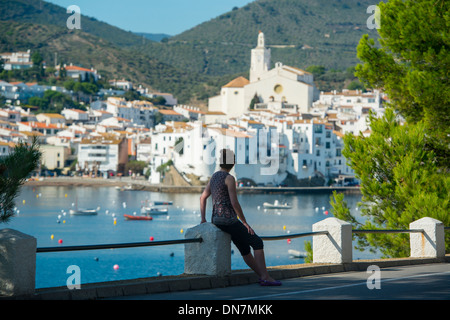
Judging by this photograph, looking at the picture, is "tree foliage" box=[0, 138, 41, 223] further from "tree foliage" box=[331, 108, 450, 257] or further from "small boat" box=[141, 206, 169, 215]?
"small boat" box=[141, 206, 169, 215]

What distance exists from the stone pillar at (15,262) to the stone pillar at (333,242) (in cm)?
466

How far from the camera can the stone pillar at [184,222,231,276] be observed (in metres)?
8.77

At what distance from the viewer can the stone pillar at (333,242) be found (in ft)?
35.6

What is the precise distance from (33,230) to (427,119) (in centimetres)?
4564

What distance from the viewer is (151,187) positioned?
326ft

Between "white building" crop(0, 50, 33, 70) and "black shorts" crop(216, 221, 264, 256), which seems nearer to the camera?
"black shorts" crop(216, 221, 264, 256)

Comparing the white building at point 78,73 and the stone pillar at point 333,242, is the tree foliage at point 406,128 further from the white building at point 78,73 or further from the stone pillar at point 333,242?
the white building at point 78,73

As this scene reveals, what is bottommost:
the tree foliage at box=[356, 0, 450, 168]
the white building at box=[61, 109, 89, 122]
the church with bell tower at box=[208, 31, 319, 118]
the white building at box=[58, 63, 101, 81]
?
the tree foliage at box=[356, 0, 450, 168]

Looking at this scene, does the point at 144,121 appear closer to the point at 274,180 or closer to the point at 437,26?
the point at 274,180

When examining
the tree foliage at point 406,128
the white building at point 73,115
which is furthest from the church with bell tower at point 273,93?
the tree foliage at point 406,128

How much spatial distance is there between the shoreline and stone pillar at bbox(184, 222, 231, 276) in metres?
85.2

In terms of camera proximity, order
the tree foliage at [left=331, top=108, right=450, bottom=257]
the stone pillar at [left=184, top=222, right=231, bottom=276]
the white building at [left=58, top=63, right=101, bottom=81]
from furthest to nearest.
Answer: the white building at [left=58, top=63, right=101, bottom=81], the tree foliage at [left=331, top=108, right=450, bottom=257], the stone pillar at [left=184, top=222, right=231, bottom=276]

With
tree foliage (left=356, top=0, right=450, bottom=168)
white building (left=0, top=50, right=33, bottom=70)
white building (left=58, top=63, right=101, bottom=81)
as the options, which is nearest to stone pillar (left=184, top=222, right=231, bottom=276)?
tree foliage (left=356, top=0, right=450, bottom=168)
